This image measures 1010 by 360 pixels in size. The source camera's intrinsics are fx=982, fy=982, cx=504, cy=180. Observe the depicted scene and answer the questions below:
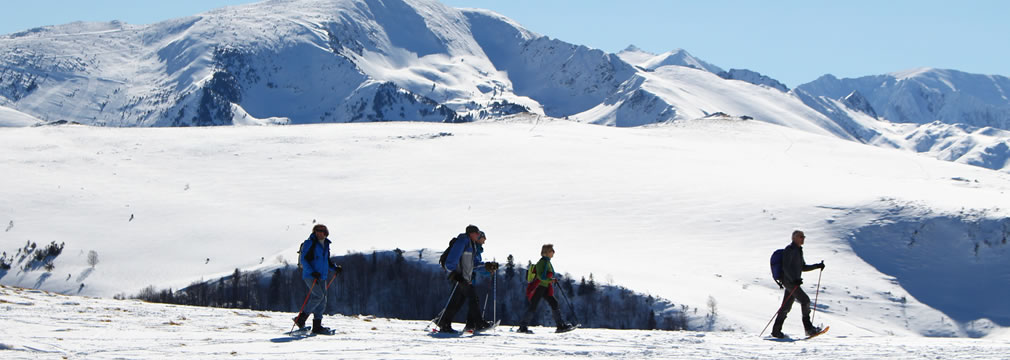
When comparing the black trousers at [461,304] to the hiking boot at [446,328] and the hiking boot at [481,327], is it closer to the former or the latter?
the hiking boot at [446,328]

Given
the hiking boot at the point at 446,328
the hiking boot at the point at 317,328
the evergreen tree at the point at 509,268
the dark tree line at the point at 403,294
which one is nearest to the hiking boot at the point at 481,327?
the hiking boot at the point at 446,328

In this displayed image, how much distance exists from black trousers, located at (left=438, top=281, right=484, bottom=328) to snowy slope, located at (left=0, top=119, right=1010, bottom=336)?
45.1 metres

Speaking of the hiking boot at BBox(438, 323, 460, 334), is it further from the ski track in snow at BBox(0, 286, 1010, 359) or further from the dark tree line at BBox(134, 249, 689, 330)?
the dark tree line at BBox(134, 249, 689, 330)

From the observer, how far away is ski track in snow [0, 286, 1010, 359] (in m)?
15.5

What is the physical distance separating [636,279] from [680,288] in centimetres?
361

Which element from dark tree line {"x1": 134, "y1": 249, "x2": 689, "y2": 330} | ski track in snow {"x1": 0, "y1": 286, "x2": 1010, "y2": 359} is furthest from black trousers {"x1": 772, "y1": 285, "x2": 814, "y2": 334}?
dark tree line {"x1": 134, "y1": 249, "x2": 689, "y2": 330}

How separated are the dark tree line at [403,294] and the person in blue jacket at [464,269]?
48.5 meters

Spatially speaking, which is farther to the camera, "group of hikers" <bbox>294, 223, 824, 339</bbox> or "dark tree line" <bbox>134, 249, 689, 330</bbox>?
"dark tree line" <bbox>134, 249, 689, 330</bbox>

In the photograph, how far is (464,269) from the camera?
63.4ft

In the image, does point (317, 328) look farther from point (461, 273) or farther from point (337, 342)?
point (461, 273)

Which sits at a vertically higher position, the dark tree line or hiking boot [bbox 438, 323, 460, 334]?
the dark tree line

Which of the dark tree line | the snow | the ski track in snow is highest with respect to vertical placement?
the snow

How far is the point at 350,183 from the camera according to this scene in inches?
4402

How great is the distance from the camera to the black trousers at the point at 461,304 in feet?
63.6
